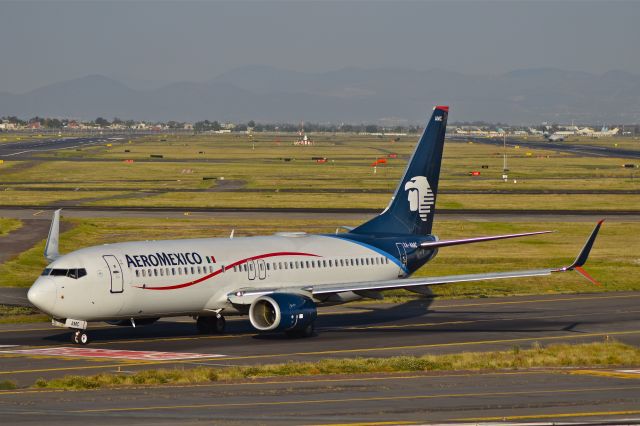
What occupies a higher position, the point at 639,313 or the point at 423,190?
the point at 423,190

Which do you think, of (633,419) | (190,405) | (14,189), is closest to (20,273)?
(190,405)

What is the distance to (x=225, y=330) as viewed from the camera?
52.9m

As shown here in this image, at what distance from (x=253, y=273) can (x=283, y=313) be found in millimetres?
3277

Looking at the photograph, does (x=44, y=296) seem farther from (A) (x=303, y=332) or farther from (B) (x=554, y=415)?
(B) (x=554, y=415)

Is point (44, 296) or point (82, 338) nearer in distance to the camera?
point (44, 296)

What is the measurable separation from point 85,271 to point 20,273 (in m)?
27.0

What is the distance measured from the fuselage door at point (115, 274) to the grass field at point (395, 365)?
7104 millimetres

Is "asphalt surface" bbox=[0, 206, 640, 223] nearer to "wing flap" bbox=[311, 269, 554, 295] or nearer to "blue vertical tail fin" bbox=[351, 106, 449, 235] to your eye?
"blue vertical tail fin" bbox=[351, 106, 449, 235]

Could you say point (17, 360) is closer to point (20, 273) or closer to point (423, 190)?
point (423, 190)

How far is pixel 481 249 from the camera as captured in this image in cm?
8662

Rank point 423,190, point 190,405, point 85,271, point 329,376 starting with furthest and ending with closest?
point 423,190, point 85,271, point 329,376, point 190,405

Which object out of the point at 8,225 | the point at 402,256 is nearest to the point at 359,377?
the point at 402,256

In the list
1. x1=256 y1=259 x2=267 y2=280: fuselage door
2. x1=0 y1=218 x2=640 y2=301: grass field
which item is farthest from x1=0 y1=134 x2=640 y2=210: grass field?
x1=256 y1=259 x2=267 y2=280: fuselage door

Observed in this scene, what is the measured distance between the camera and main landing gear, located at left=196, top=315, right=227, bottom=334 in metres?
51.7
